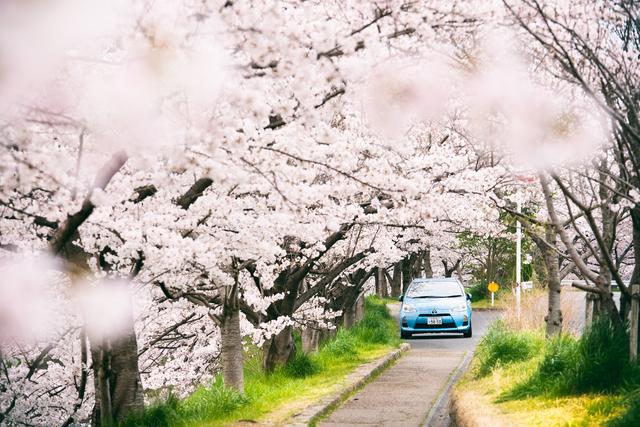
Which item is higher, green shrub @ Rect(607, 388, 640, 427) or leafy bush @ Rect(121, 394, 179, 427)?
green shrub @ Rect(607, 388, 640, 427)

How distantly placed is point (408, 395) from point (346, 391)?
1.04 metres

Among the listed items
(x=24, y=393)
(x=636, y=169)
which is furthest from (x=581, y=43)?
(x=24, y=393)

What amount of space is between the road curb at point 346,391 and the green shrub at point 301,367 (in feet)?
2.44

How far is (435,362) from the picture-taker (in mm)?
16906

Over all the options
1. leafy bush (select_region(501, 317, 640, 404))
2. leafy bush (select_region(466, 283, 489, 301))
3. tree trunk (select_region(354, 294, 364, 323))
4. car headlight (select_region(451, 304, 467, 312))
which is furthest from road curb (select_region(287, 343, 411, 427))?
leafy bush (select_region(466, 283, 489, 301))

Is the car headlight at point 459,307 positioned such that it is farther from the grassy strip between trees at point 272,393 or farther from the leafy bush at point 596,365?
the leafy bush at point 596,365

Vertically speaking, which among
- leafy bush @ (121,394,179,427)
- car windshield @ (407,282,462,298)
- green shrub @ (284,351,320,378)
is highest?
car windshield @ (407,282,462,298)

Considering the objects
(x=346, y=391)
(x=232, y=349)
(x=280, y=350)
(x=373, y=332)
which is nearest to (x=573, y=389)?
(x=346, y=391)

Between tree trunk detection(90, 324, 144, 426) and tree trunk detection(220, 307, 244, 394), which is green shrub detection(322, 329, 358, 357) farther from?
tree trunk detection(90, 324, 144, 426)

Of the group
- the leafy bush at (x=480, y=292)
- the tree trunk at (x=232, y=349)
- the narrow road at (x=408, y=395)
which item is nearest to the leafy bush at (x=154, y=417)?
the narrow road at (x=408, y=395)

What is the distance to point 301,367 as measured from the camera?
46.1 ft

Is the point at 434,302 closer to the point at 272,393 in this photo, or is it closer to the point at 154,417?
the point at 272,393

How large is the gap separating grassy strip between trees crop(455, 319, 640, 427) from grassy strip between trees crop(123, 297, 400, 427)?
2.31m

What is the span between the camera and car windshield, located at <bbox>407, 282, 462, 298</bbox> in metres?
21.9
